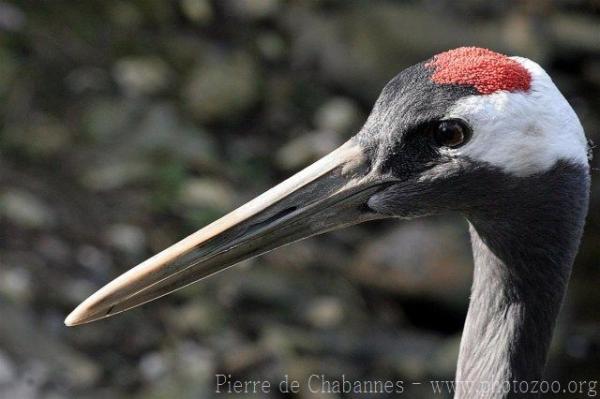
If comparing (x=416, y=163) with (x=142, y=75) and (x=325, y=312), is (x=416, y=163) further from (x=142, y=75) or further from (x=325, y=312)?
(x=142, y=75)

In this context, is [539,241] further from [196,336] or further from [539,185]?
[196,336]

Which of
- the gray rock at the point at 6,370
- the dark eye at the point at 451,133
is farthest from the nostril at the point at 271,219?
the gray rock at the point at 6,370

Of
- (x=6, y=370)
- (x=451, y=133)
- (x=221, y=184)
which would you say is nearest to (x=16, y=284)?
(x=6, y=370)

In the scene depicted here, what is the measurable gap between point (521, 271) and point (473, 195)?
268mm

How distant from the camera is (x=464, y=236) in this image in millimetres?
5387

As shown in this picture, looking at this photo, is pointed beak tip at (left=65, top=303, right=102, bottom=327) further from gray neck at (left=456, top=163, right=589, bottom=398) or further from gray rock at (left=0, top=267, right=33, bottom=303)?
gray rock at (left=0, top=267, right=33, bottom=303)

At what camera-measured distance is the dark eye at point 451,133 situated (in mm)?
2773

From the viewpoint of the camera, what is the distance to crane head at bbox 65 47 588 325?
277 centimetres

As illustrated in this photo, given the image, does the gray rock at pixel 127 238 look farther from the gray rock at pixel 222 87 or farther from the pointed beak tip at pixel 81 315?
the pointed beak tip at pixel 81 315

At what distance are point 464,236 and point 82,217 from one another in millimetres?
2007

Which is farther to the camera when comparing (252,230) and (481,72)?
(252,230)

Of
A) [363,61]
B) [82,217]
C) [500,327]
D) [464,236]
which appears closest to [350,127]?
[363,61]

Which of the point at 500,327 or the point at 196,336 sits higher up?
the point at 196,336

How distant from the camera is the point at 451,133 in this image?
9.16ft
